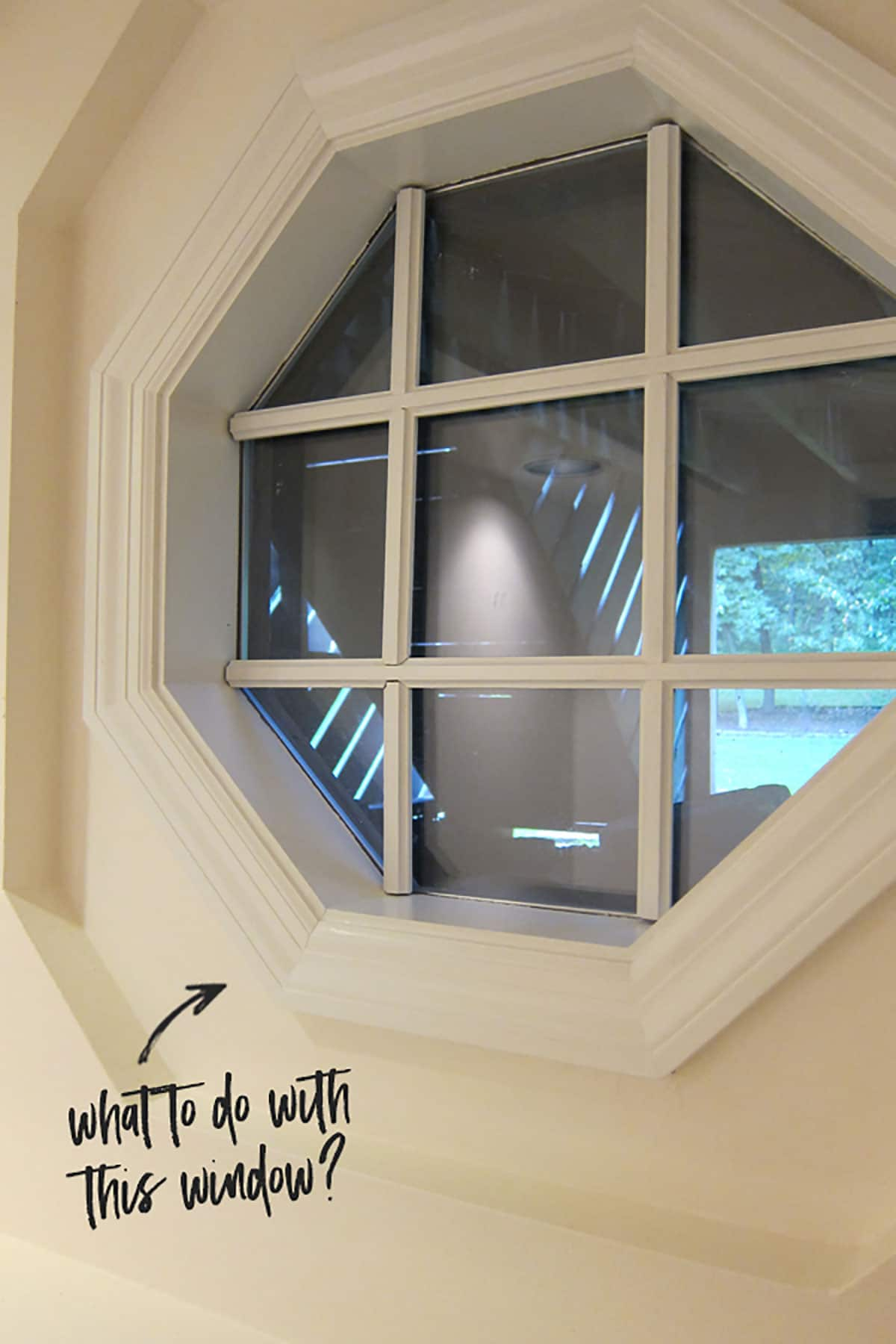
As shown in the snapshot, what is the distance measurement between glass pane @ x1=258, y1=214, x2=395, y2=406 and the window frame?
52 millimetres

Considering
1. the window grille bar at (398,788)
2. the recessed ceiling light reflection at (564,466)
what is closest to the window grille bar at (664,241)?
the recessed ceiling light reflection at (564,466)

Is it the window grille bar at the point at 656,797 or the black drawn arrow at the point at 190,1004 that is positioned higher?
the window grille bar at the point at 656,797

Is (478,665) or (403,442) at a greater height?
(403,442)

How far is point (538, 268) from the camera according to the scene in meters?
1.50

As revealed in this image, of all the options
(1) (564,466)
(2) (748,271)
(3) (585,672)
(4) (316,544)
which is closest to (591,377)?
(1) (564,466)

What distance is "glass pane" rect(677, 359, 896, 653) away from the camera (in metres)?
1.27

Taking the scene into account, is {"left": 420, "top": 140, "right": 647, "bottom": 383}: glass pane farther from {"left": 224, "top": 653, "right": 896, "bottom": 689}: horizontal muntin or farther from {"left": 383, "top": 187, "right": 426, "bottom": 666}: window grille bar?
{"left": 224, "top": 653, "right": 896, "bottom": 689}: horizontal muntin

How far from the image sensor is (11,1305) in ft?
4.75

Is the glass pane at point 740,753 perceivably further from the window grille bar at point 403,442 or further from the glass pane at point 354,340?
the glass pane at point 354,340

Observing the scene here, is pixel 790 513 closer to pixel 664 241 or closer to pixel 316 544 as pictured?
pixel 664 241

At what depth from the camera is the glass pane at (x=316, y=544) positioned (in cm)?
163

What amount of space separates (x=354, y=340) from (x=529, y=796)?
2.45 feet

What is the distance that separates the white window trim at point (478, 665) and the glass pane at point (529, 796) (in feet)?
0.27

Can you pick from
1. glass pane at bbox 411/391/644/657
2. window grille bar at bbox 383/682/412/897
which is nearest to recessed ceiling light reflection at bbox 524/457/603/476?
glass pane at bbox 411/391/644/657
